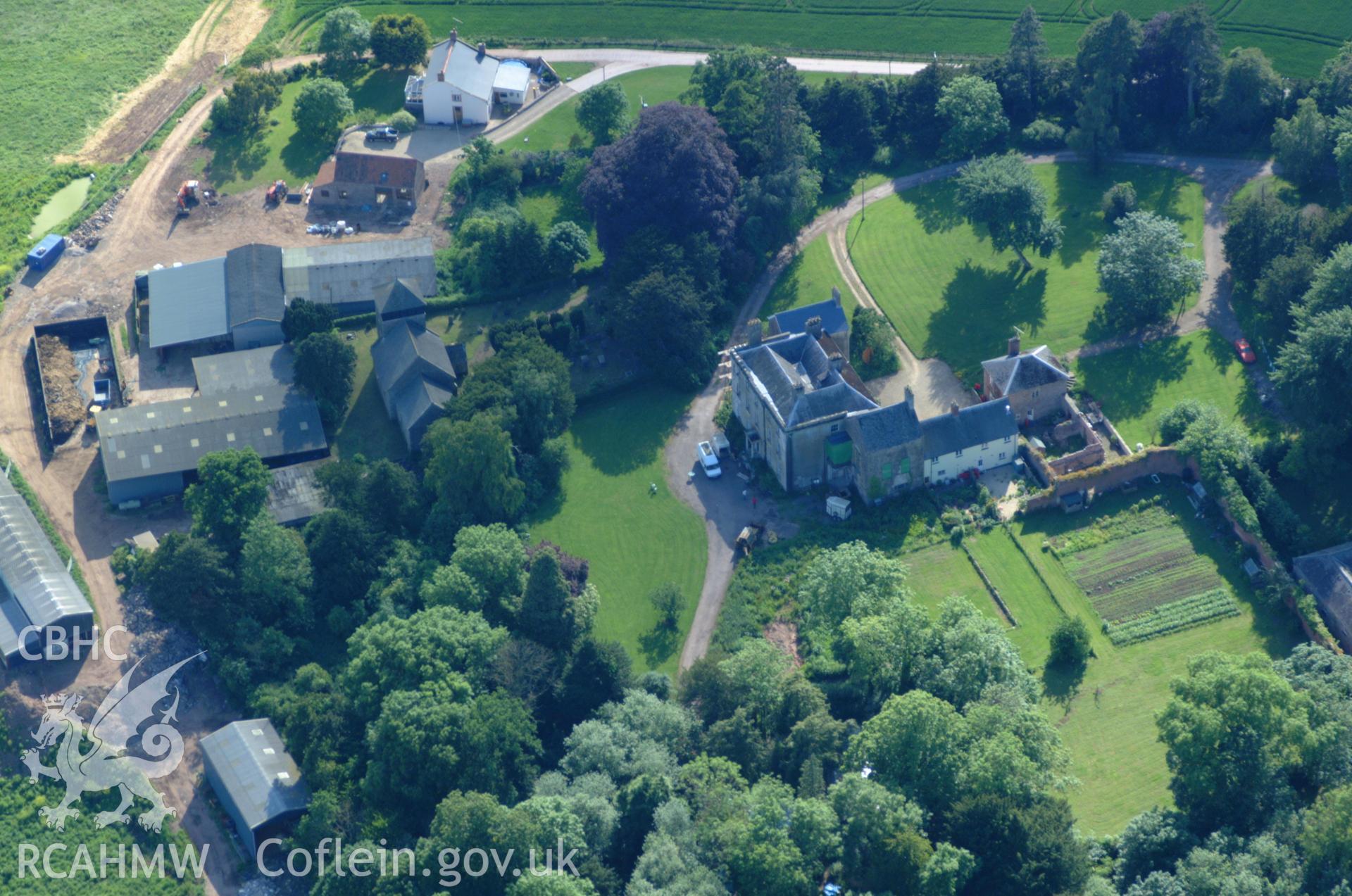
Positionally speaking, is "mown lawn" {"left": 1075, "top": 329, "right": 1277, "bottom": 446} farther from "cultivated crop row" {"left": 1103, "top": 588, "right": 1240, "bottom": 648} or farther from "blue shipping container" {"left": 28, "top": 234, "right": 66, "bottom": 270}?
"blue shipping container" {"left": 28, "top": 234, "right": 66, "bottom": 270}

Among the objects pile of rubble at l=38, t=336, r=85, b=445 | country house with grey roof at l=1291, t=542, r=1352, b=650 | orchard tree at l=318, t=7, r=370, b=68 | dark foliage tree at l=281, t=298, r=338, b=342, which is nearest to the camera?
country house with grey roof at l=1291, t=542, r=1352, b=650

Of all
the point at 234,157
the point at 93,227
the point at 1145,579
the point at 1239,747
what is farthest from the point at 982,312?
the point at 93,227

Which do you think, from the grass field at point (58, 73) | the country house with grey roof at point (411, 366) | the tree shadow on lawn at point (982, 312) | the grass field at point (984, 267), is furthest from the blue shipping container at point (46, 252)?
Answer: the tree shadow on lawn at point (982, 312)

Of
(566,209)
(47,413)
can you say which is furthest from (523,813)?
(566,209)

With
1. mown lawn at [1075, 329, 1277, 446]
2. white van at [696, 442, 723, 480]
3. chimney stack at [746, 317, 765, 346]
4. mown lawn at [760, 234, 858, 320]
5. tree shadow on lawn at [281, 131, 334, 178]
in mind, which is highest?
chimney stack at [746, 317, 765, 346]

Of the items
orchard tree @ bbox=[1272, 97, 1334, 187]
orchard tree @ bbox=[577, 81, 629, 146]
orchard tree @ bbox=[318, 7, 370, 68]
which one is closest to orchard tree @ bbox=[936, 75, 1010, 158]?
orchard tree @ bbox=[1272, 97, 1334, 187]

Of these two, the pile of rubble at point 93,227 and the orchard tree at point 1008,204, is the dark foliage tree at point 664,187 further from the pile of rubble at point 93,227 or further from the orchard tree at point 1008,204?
the pile of rubble at point 93,227

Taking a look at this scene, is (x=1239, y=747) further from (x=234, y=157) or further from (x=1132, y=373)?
(x=234, y=157)
